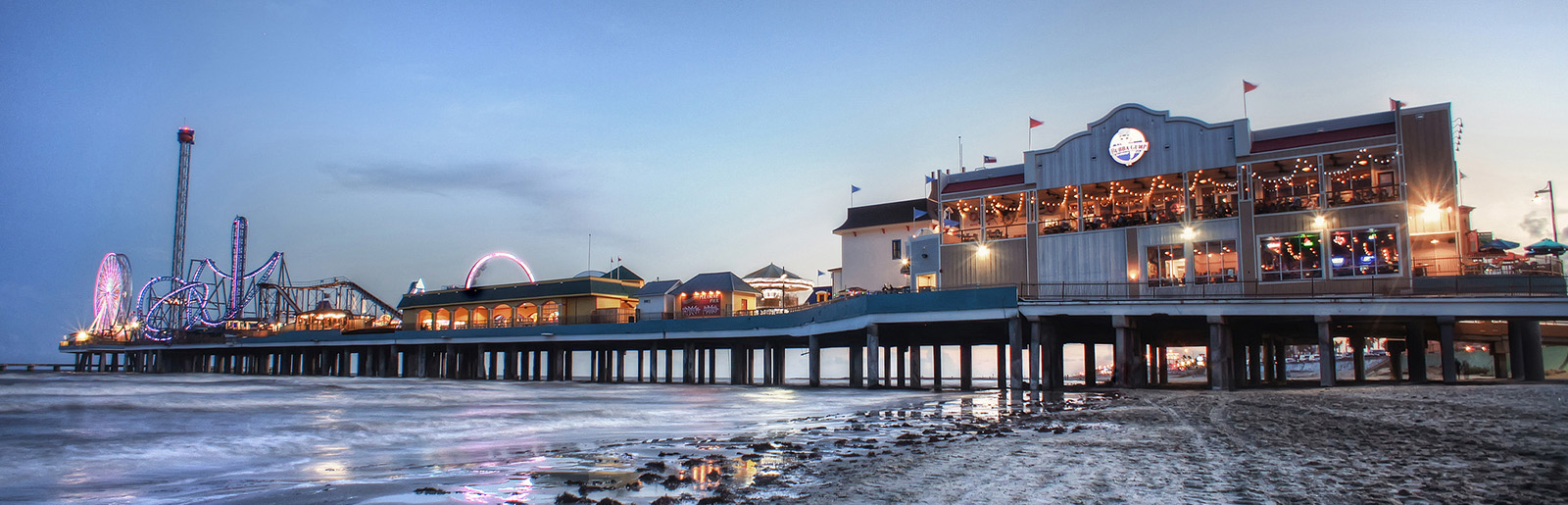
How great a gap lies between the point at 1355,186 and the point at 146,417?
3688cm

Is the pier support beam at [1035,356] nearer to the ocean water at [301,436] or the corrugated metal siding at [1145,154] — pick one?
the ocean water at [301,436]

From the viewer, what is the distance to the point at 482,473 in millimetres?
9695

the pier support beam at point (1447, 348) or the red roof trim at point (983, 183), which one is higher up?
the red roof trim at point (983, 183)

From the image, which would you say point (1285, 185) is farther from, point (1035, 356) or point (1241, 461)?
point (1241, 461)

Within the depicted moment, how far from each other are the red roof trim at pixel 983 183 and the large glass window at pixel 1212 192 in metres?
6.67

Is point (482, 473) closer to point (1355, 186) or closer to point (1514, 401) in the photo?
point (1514, 401)

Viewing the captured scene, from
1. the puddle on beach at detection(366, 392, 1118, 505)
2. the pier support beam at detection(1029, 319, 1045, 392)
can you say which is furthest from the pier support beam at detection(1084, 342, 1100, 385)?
the puddle on beach at detection(366, 392, 1118, 505)

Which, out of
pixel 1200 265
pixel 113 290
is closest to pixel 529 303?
pixel 1200 265

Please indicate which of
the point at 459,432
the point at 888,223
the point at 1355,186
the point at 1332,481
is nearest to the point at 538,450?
the point at 459,432

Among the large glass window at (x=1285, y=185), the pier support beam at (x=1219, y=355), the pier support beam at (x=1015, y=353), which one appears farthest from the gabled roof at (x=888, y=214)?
the pier support beam at (x=1219, y=355)

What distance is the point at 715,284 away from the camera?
172ft

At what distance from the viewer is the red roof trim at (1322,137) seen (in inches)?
1192

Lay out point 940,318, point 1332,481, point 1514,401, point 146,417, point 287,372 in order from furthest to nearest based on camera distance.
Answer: point 287,372, point 940,318, point 146,417, point 1514,401, point 1332,481

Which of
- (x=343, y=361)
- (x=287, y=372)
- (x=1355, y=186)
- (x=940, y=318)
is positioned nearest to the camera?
(x=940, y=318)
